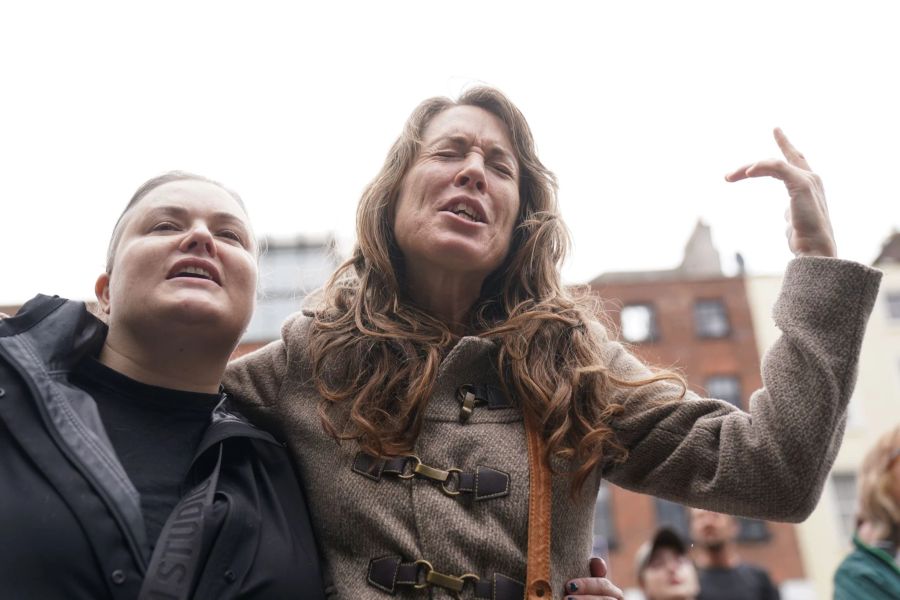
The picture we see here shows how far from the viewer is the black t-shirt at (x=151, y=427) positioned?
6.54 feet

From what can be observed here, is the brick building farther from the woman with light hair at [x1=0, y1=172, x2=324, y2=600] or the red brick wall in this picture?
the woman with light hair at [x1=0, y1=172, x2=324, y2=600]

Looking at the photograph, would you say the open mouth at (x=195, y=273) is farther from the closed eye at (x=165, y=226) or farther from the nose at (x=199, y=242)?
the closed eye at (x=165, y=226)

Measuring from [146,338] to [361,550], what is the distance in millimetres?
811

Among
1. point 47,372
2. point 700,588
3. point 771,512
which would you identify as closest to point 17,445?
point 47,372

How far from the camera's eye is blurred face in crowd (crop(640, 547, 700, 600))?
4.96 metres

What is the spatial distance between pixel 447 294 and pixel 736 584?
4.20 meters

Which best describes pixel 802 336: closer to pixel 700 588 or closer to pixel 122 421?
pixel 122 421

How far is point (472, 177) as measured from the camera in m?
2.57

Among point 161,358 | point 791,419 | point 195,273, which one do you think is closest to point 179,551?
point 161,358

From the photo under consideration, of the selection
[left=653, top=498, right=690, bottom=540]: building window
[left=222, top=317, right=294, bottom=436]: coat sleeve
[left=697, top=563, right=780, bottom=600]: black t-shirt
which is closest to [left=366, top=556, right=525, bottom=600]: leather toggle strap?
[left=222, top=317, right=294, bottom=436]: coat sleeve

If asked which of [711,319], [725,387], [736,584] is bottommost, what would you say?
[725,387]

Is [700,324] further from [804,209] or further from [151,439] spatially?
[151,439]

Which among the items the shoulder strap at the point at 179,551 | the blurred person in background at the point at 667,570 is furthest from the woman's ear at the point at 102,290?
the blurred person in background at the point at 667,570

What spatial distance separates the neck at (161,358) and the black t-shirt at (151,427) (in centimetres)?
4
